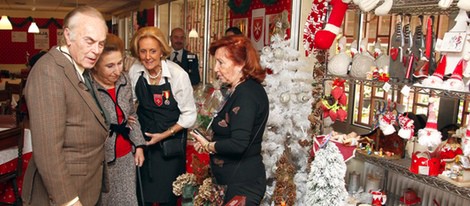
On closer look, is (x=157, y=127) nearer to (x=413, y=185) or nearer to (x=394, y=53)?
(x=394, y=53)

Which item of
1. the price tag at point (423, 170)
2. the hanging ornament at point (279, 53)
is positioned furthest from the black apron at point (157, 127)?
the price tag at point (423, 170)

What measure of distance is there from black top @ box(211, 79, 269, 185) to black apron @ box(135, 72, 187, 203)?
2.37 feet

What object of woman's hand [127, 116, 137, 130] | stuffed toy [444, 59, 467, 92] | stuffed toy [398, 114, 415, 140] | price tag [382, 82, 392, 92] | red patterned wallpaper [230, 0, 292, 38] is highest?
red patterned wallpaper [230, 0, 292, 38]

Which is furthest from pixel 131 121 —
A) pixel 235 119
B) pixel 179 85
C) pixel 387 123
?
pixel 387 123

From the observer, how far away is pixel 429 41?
212 centimetres

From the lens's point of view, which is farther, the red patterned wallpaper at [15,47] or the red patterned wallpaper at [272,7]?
the red patterned wallpaper at [15,47]

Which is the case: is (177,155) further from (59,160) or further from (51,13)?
(51,13)

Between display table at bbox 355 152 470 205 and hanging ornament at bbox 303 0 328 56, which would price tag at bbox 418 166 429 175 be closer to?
display table at bbox 355 152 470 205

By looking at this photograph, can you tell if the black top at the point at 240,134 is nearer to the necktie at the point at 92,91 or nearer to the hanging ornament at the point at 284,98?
the necktie at the point at 92,91

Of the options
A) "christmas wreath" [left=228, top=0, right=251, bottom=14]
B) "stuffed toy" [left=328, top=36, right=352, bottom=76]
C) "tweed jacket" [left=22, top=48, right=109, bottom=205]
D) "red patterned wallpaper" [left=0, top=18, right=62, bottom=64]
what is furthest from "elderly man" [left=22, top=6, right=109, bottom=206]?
"red patterned wallpaper" [left=0, top=18, right=62, bottom=64]

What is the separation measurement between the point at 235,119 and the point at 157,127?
0.97 m

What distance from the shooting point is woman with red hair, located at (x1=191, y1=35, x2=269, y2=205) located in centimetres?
219

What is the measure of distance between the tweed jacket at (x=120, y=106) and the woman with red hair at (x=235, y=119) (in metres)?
0.60

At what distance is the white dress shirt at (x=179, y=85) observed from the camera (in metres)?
2.93
